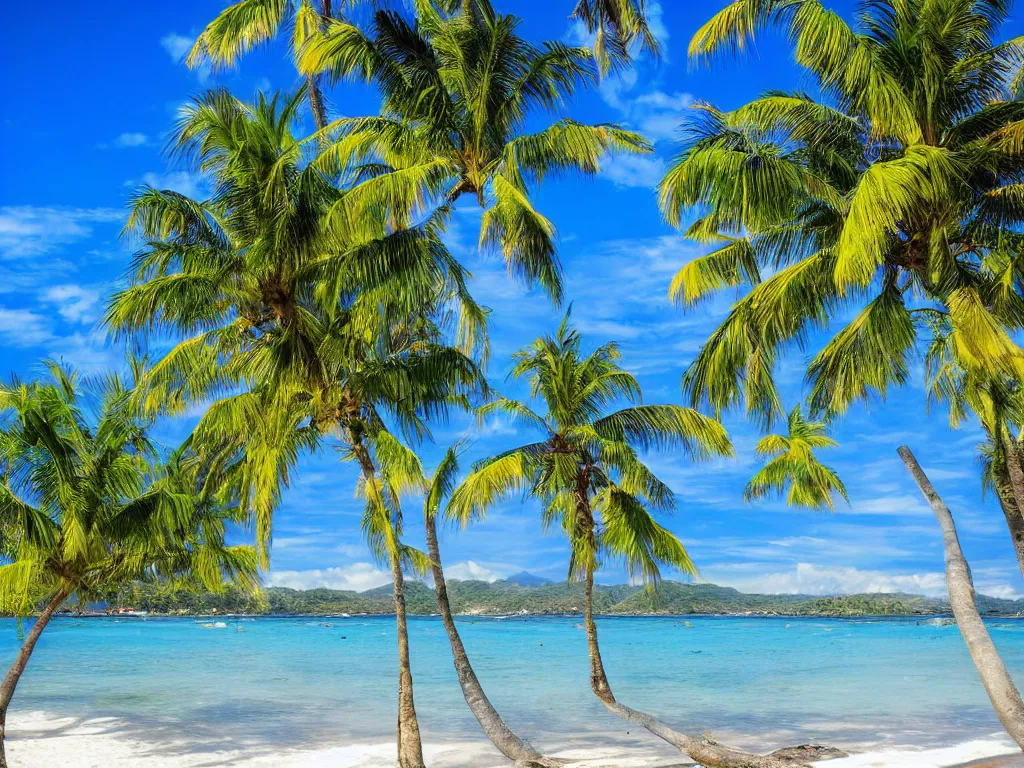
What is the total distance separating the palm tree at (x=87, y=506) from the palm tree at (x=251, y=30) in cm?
555

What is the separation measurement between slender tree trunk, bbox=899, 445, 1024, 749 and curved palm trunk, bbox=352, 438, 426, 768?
21.9 ft

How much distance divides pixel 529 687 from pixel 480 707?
59.2ft

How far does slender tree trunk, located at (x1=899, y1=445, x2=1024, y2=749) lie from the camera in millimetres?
8141

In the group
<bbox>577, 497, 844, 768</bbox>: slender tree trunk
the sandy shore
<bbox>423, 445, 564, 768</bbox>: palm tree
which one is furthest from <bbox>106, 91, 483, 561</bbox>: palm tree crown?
the sandy shore

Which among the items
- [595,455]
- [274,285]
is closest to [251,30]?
[274,285]

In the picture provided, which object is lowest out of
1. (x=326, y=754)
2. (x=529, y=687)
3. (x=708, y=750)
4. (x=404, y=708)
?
(x=529, y=687)

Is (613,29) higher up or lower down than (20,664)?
higher up

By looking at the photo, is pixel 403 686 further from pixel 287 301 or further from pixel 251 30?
pixel 251 30

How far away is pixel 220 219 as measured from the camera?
1166cm

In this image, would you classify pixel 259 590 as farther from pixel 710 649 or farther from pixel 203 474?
pixel 710 649

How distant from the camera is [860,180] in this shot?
872 cm

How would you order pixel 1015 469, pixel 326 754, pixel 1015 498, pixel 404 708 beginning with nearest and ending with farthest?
pixel 404 708
pixel 1015 469
pixel 1015 498
pixel 326 754

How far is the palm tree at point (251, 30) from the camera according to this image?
13711mm

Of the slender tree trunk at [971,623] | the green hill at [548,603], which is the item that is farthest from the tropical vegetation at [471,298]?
the green hill at [548,603]
